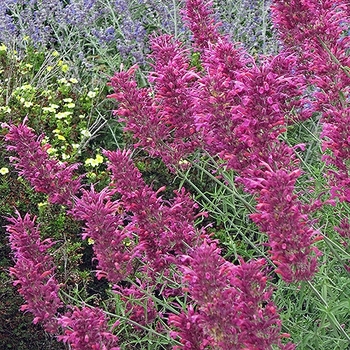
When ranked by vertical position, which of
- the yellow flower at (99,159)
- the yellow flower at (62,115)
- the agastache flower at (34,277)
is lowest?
the yellow flower at (99,159)

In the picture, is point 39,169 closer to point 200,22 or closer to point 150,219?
point 150,219

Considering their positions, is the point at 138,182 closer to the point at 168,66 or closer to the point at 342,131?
the point at 168,66

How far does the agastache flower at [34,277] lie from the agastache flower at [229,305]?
905 millimetres

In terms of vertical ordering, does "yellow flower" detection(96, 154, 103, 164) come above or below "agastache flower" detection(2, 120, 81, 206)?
below

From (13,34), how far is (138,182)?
Result: 4.32m

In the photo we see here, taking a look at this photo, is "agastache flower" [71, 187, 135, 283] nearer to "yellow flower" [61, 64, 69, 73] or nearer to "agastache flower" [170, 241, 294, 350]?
"agastache flower" [170, 241, 294, 350]

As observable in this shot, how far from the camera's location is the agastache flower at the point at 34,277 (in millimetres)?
2900

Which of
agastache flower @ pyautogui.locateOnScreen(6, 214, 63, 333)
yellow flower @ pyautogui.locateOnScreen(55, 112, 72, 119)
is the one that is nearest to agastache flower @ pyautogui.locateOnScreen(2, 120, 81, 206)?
agastache flower @ pyautogui.locateOnScreen(6, 214, 63, 333)

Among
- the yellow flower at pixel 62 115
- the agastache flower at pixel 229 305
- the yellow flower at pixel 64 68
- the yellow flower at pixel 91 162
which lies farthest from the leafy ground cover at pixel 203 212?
the yellow flower at pixel 64 68

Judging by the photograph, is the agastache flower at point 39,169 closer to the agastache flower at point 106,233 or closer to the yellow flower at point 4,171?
the agastache flower at point 106,233

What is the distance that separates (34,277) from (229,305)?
1.09 metres

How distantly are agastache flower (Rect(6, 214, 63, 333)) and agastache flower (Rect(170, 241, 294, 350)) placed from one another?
91 centimetres

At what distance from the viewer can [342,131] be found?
101 inches

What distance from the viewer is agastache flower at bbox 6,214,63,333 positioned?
2.90 m
